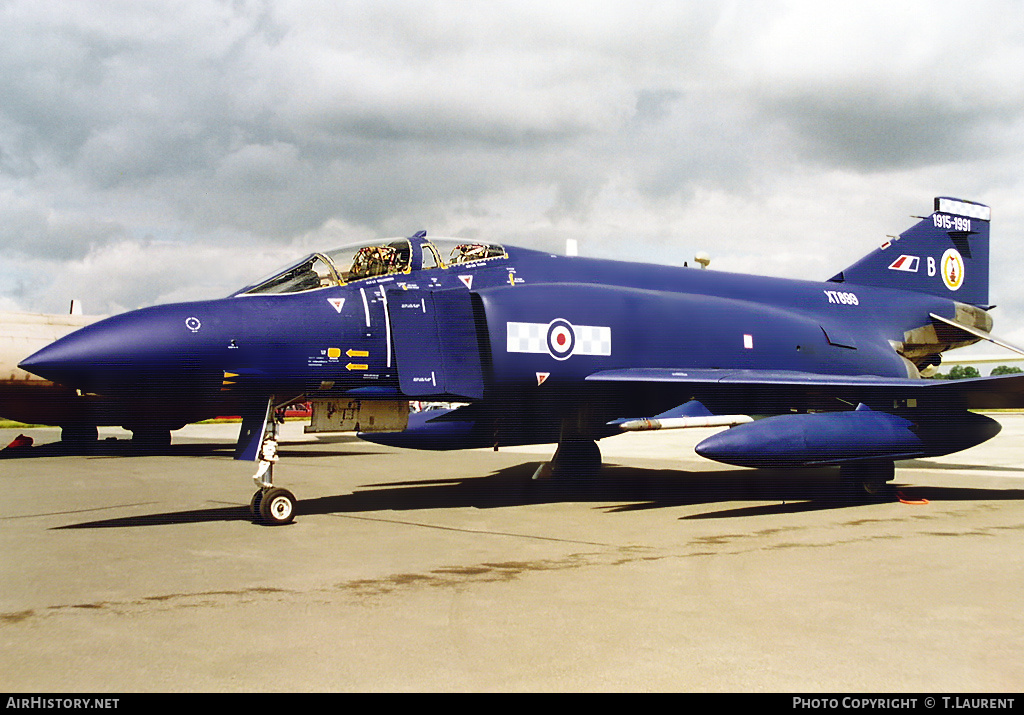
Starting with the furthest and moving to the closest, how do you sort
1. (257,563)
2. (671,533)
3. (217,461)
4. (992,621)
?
(217,461)
(671,533)
(257,563)
(992,621)

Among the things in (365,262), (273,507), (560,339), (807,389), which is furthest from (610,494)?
(273,507)

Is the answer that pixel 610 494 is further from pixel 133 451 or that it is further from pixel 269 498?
pixel 133 451

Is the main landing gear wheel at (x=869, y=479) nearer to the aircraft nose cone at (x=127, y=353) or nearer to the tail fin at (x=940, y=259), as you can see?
the tail fin at (x=940, y=259)

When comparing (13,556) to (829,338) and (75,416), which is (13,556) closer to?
(829,338)

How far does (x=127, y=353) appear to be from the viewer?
24.4 ft

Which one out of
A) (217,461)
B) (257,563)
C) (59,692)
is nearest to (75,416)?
(217,461)

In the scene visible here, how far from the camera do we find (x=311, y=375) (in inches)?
332

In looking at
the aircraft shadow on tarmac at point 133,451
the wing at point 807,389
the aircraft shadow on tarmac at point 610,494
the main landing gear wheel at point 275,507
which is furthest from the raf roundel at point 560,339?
the aircraft shadow on tarmac at point 133,451

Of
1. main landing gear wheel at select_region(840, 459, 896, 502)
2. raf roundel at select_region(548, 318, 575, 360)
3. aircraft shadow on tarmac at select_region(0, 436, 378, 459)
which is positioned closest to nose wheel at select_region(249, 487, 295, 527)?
raf roundel at select_region(548, 318, 575, 360)

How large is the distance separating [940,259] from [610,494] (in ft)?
28.4

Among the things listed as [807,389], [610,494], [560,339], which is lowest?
[610,494]

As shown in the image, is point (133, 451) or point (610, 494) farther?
point (133, 451)

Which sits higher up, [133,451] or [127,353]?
[127,353]

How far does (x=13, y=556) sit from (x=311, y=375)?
3062mm
